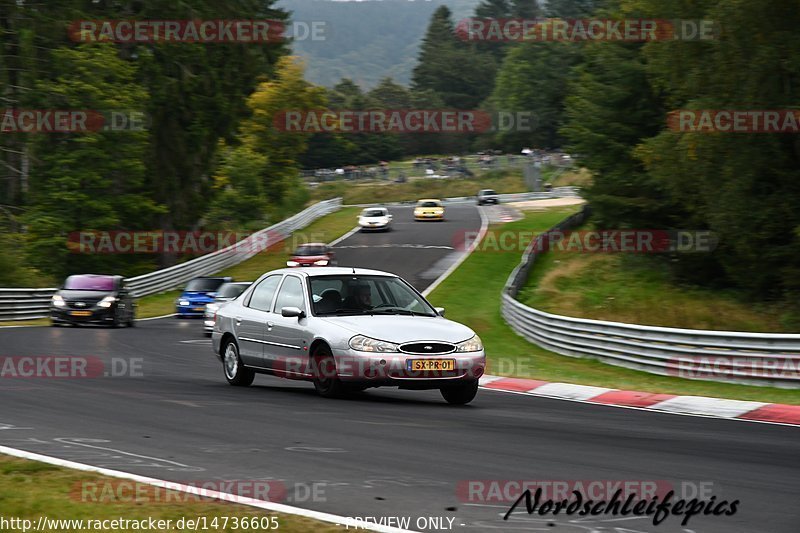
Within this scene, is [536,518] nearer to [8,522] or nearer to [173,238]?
[8,522]

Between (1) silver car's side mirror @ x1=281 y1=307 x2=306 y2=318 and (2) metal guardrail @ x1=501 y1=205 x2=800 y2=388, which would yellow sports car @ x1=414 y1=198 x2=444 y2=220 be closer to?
(2) metal guardrail @ x1=501 y1=205 x2=800 y2=388

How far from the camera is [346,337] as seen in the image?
12258 mm

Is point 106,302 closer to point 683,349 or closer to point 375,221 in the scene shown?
point 683,349

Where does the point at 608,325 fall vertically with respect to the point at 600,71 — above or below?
below

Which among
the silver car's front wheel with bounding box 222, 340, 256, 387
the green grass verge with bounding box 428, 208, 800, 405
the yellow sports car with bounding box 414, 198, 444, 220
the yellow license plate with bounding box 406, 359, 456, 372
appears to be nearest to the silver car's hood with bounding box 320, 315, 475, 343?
the yellow license plate with bounding box 406, 359, 456, 372

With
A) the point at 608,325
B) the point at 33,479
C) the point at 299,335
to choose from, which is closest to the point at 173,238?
the point at 608,325

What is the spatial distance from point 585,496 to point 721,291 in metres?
30.6

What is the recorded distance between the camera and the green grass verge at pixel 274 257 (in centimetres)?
4216

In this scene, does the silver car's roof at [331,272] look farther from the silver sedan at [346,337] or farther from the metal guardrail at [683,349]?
the metal guardrail at [683,349]

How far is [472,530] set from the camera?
607cm

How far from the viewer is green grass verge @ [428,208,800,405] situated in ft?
52.9

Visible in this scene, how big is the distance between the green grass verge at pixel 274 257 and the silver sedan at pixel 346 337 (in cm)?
2470

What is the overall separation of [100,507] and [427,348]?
605 cm

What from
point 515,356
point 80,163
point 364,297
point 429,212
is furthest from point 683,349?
point 429,212
